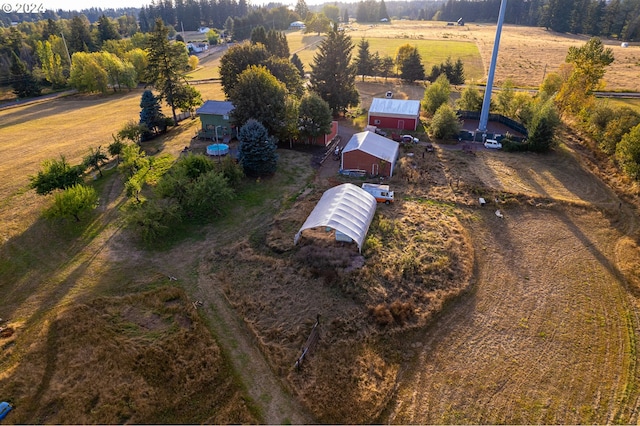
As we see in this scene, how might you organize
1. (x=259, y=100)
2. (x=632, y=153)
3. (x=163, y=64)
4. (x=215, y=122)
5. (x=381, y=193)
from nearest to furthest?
(x=381, y=193) → (x=632, y=153) → (x=259, y=100) → (x=215, y=122) → (x=163, y=64)

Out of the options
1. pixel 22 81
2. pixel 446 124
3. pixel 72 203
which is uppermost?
pixel 22 81

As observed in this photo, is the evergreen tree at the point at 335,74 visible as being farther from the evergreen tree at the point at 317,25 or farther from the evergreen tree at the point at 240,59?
the evergreen tree at the point at 317,25

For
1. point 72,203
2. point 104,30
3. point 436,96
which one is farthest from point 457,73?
point 104,30

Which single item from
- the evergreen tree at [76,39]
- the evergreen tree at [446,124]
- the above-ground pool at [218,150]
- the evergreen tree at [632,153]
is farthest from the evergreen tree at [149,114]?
the evergreen tree at [76,39]

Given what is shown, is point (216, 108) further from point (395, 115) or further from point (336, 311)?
point (336, 311)

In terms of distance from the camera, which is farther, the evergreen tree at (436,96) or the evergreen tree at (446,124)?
the evergreen tree at (436,96)

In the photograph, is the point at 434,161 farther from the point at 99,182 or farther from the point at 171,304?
the point at 99,182

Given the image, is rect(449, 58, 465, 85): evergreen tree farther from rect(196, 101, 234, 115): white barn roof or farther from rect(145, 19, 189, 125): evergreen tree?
rect(145, 19, 189, 125): evergreen tree

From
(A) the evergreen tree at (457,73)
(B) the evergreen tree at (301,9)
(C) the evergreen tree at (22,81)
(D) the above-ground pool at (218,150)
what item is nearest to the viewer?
(D) the above-ground pool at (218,150)
